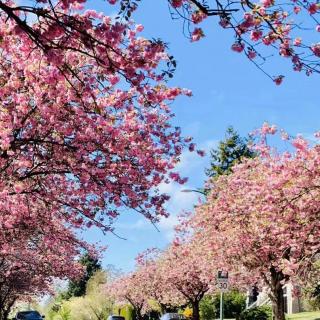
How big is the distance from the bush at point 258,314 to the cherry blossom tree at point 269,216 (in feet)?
49.1

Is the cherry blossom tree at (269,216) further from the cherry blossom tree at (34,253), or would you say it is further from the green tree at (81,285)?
the green tree at (81,285)

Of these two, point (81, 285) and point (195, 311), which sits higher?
point (81, 285)

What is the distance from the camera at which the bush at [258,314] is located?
129 ft

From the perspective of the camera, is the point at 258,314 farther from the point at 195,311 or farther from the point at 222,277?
the point at 222,277

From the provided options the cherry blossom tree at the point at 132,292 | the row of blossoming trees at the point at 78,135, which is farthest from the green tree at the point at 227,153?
the row of blossoming trees at the point at 78,135

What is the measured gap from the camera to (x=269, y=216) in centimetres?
1895

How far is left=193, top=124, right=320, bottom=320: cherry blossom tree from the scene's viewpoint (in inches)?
650

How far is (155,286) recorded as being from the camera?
53344 mm

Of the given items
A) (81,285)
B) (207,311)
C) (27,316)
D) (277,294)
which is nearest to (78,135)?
(277,294)

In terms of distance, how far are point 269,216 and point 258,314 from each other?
22.7 meters

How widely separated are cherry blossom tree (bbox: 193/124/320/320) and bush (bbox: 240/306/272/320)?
15.0 metres

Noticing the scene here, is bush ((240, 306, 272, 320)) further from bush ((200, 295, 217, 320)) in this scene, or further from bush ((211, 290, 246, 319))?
bush ((200, 295, 217, 320))

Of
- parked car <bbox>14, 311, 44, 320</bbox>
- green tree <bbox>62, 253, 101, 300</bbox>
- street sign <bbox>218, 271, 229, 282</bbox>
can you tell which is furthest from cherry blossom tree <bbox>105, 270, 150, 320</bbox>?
street sign <bbox>218, 271, 229, 282</bbox>

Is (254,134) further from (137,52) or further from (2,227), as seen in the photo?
(137,52)
